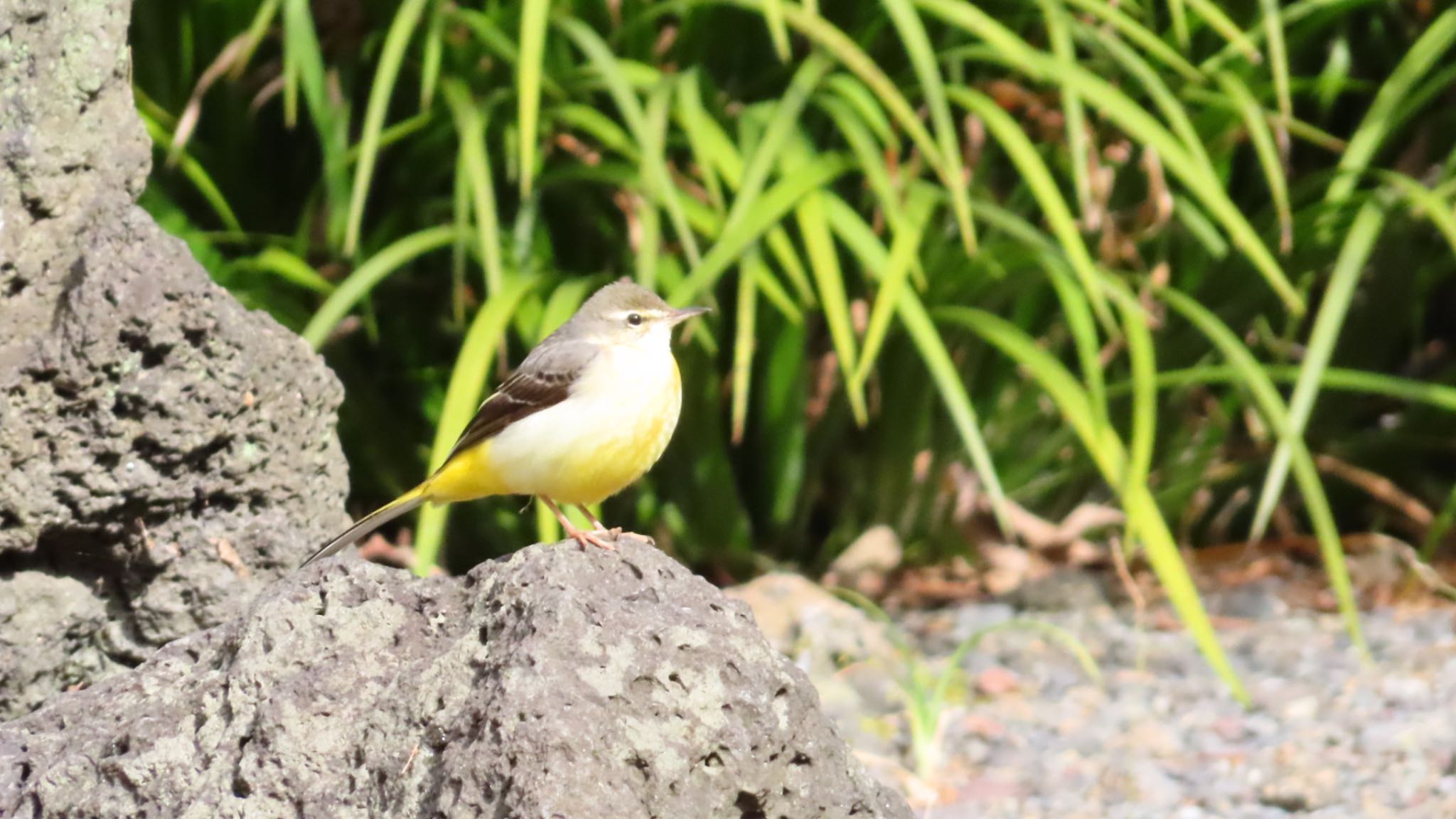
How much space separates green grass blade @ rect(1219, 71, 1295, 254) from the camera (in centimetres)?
442

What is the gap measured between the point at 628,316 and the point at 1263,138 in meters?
1.94

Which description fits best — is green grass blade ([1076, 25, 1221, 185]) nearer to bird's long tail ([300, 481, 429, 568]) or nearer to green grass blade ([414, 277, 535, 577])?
green grass blade ([414, 277, 535, 577])

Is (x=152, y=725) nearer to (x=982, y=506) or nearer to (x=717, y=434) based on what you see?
(x=717, y=434)

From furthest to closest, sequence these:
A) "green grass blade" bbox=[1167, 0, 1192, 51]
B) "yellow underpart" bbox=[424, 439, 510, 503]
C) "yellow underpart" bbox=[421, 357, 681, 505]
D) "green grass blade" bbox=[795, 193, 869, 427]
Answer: "green grass blade" bbox=[1167, 0, 1192, 51], "green grass blade" bbox=[795, 193, 869, 427], "yellow underpart" bbox=[424, 439, 510, 503], "yellow underpart" bbox=[421, 357, 681, 505]

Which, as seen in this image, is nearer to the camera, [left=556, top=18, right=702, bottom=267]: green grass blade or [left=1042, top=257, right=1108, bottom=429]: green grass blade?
[left=556, top=18, right=702, bottom=267]: green grass blade

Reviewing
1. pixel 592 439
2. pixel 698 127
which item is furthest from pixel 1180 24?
pixel 592 439

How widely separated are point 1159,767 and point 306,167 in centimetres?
309

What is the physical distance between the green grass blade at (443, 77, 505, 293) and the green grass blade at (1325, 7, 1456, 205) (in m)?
2.44

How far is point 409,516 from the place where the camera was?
521 cm

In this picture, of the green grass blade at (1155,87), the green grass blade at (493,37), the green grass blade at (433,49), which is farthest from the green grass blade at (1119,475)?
the green grass blade at (433,49)

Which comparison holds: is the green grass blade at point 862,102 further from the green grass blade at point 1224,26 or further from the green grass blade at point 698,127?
the green grass blade at point 1224,26

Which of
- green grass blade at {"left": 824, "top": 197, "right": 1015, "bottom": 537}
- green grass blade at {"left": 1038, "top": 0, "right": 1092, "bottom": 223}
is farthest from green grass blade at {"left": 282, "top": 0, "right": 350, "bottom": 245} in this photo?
green grass blade at {"left": 1038, "top": 0, "right": 1092, "bottom": 223}

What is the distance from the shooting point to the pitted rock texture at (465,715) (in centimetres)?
213

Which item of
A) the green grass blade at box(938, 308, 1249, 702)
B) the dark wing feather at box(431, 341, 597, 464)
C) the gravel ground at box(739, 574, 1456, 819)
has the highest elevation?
the dark wing feather at box(431, 341, 597, 464)
